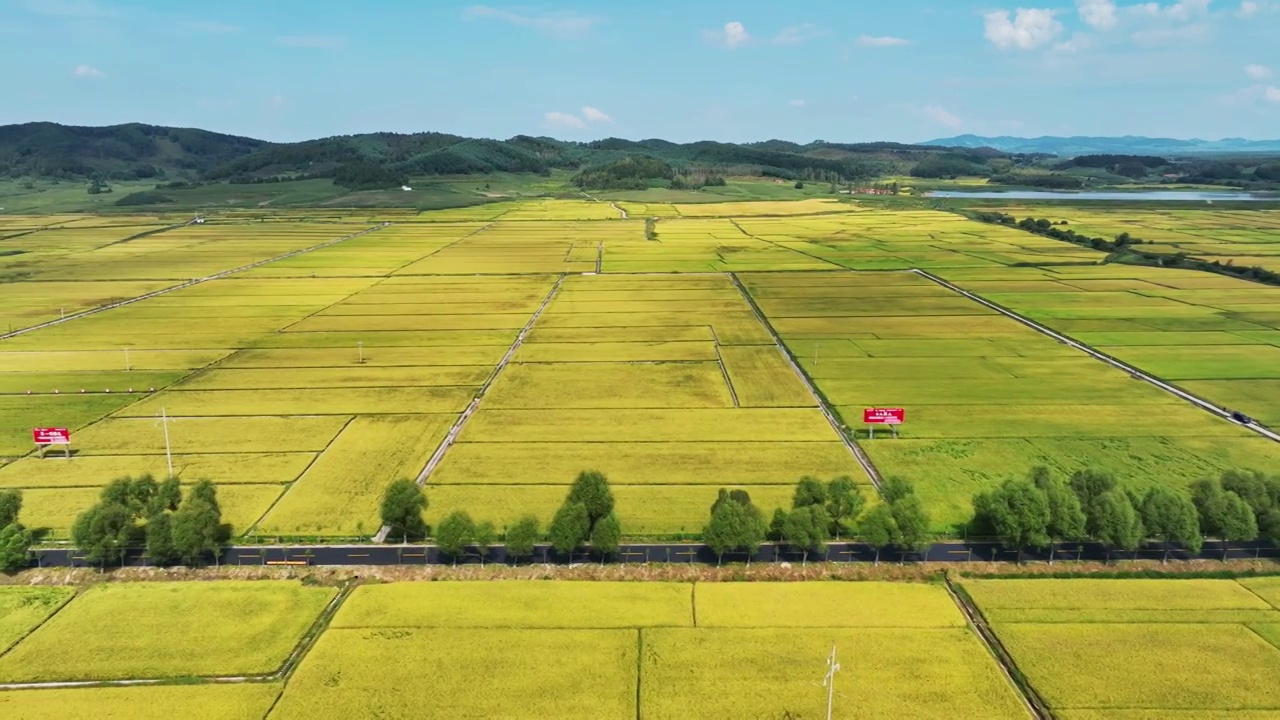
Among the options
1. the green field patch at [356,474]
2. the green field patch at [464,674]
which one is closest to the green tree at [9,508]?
the green field patch at [356,474]

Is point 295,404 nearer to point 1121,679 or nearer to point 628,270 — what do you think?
point 1121,679

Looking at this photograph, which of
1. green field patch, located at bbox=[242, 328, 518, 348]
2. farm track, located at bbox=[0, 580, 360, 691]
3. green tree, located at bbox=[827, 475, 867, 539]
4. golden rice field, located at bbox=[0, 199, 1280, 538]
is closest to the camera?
farm track, located at bbox=[0, 580, 360, 691]

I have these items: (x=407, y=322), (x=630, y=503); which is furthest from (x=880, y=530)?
(x=407, y=322)

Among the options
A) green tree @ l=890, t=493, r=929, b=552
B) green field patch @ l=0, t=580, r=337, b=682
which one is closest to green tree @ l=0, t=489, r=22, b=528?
green field patch @ l=0, t=580, r=337, b=682

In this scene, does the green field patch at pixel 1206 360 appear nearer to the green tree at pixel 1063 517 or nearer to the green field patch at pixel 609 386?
the green tree at pixel 1063 517

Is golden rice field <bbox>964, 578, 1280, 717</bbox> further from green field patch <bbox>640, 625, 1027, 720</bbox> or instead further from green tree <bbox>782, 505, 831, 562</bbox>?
green tree <bbox>782, 505, 831, 562</bbox>
